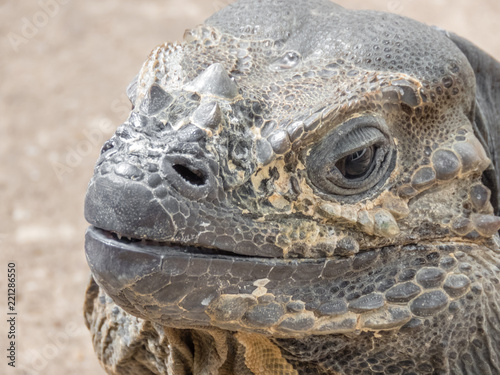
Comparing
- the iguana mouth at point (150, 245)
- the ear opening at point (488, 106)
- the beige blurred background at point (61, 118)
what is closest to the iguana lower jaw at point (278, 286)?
the iguana mouth at point (150, 245)

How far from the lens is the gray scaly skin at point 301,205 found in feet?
12.2

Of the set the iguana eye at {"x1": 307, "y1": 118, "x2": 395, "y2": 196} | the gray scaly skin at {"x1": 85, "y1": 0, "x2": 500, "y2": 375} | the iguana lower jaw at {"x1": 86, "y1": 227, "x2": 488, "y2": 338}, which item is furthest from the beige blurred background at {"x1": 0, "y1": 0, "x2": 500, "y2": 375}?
the iguana eye at {"x1": 307, "y1": 118, "x2": 395, "y2": 196}

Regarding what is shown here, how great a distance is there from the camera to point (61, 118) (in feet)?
44.1

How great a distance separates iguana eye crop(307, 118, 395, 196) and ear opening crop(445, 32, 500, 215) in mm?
1010

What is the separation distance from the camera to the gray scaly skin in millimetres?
3711

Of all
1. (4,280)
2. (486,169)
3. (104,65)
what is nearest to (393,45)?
(486,169)

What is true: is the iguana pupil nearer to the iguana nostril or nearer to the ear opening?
the iguana nostril

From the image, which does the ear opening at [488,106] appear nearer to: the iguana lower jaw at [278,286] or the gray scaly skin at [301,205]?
the gray scaly skin at [301,205]

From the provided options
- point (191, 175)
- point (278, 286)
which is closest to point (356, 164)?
point (278, 286)

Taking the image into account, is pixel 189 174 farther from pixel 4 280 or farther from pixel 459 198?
pixel 4 280

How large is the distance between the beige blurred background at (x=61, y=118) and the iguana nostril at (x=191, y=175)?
230 inches

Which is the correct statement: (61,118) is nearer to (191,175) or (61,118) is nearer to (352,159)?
(352,159)

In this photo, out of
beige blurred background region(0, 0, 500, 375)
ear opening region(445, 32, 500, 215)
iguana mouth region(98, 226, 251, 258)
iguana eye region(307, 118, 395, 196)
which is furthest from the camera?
beige blurred background region(0, 0, 500, 375)

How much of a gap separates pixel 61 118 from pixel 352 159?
33.0 ft
